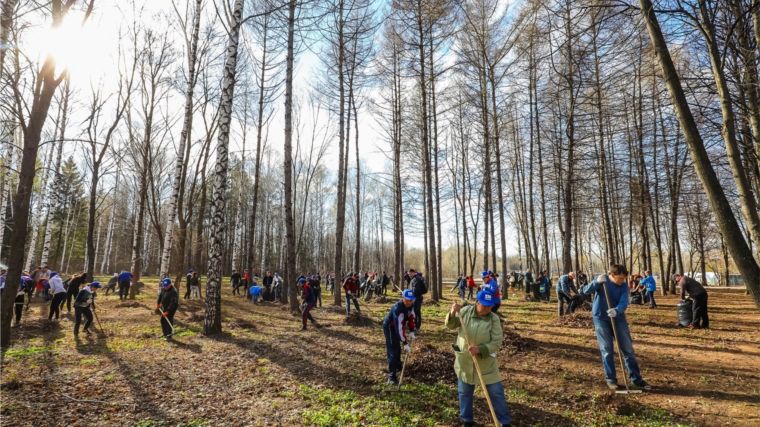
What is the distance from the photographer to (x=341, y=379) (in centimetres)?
593

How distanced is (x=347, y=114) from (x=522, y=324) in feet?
41.3

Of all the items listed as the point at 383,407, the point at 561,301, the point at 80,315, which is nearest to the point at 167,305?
the point at 80,315

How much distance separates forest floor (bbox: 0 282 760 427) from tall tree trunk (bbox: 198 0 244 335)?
76 cm

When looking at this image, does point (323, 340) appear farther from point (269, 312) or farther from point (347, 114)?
point (347, 114)

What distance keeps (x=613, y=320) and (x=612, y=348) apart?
1.41 ft

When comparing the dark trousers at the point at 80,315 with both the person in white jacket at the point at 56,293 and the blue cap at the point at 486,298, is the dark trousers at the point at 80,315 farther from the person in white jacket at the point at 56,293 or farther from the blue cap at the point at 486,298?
the blue cap at the point at 486,298

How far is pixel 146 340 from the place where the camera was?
8711mm

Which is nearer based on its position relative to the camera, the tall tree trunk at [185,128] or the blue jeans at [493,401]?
the blue jeans at [493,401]

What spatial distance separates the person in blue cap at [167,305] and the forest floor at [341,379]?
322 millimetres

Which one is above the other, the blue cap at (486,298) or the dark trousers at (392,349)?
the blue cap at (486,298)

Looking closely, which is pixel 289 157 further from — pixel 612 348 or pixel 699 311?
pixel 699 311

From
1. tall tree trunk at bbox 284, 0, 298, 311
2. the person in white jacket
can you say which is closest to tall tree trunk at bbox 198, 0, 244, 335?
tall tree trunk at bbox 284, 0, 298, 311

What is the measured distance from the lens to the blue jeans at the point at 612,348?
521 centimetres

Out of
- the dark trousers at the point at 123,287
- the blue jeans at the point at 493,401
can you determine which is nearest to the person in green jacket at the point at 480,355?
the blue jeans at the point at 493,401
